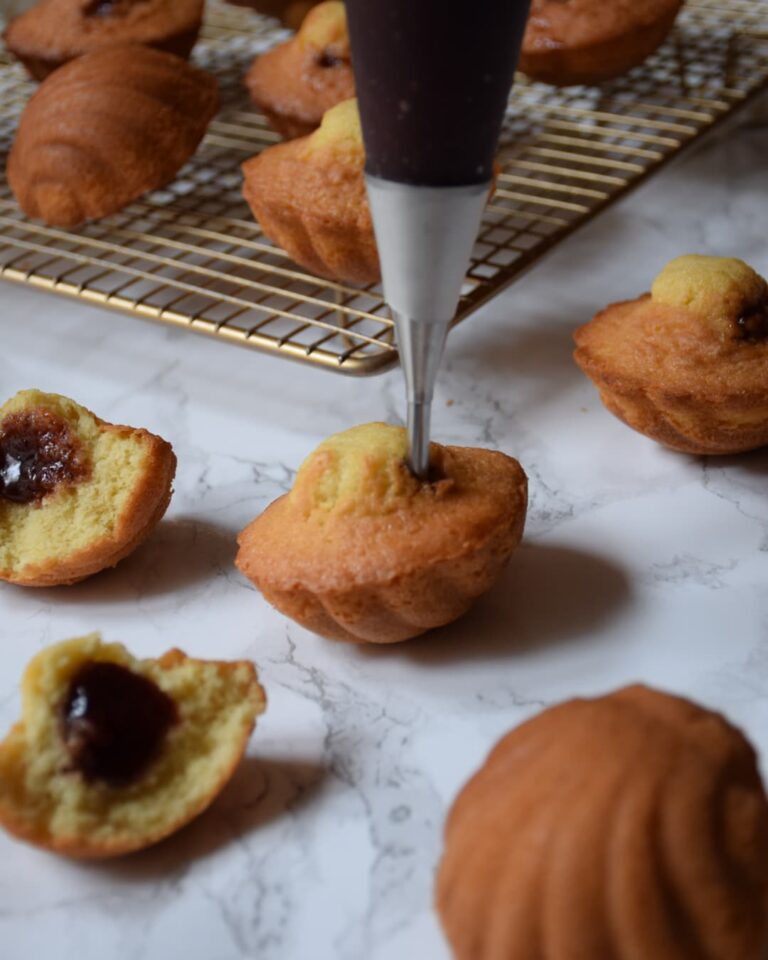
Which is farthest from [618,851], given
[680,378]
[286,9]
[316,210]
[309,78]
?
[286,9]

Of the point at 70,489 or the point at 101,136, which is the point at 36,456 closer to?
the point at 70,489

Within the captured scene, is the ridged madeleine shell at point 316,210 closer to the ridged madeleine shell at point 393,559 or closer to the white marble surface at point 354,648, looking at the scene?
the white marble surface at point 354,648

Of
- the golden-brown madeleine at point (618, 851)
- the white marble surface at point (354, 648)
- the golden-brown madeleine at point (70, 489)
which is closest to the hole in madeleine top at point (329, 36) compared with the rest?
the white marble surface at point (354, 648)

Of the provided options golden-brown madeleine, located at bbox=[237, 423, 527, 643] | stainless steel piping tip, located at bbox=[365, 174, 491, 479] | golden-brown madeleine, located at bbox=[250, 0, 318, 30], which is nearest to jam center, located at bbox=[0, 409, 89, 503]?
golden-brown madeleine, located at bbox=[237, 423, 527, 643]

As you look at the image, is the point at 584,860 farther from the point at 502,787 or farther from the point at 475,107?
the point at 475,107

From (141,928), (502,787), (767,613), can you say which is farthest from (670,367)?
(141,928)

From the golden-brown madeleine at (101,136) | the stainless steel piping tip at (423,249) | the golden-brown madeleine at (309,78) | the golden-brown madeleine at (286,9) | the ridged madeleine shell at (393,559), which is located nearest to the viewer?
the stainless steel piping tip at (423,249)
